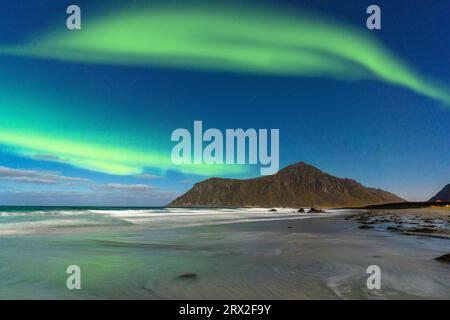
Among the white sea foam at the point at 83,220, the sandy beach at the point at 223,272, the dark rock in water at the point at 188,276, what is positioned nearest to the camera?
the sandy beach at the point at 223,272

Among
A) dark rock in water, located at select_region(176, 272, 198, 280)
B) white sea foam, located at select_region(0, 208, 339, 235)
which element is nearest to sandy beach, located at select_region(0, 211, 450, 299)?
dark rock in water, located at select_region(176, 272, 198, 280)

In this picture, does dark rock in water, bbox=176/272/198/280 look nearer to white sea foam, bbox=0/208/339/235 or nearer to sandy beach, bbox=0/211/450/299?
sandy beach, bbox=0/211/450/299

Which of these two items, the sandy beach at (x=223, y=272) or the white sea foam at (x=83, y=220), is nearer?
the sandy beach at (x=223, y=272)

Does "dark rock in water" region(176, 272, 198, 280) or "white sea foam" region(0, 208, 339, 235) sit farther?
"white sea foam" region(0, 208, 339, 235)

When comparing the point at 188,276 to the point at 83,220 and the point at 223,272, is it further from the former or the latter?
the point at 83,220

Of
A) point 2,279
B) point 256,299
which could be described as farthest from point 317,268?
point 2,279

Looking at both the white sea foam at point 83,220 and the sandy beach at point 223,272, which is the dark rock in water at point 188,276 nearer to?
the sandy beach at point 223,272

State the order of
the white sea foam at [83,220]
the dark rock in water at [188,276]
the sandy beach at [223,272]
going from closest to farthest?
1. the sandy beach at [223,272]
2. the dark rock in water at [188,276]
3. the white sea foam at [83,220]

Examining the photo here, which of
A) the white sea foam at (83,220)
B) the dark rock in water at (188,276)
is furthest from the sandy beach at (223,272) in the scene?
the white sea foam at (83,220)

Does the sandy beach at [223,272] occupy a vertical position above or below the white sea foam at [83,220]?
above

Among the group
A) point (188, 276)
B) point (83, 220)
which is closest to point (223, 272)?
point (188, 276)
